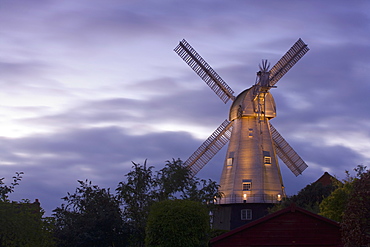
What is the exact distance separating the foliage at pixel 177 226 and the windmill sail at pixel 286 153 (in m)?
30.4

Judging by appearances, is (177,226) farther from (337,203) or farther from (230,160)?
(230,160)

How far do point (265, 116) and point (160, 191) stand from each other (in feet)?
57.1

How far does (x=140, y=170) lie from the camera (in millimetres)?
44938

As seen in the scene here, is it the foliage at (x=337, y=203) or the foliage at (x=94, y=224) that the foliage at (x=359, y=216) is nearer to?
the foliage at (x=337, y=203)

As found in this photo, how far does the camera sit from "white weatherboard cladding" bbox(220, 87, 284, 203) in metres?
57.2

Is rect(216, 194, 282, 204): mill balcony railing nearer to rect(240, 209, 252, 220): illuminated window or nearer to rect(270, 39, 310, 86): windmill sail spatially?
rect(240, 209, 252, 220): illuminated window

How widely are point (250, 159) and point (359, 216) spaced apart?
96.9 feet

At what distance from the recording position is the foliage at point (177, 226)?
33.8 metres

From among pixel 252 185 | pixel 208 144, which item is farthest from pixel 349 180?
pixel 208 144

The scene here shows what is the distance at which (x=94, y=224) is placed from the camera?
3934 cm

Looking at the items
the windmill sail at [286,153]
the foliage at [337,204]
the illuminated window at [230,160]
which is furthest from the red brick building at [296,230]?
the windmill sail at [286,153]

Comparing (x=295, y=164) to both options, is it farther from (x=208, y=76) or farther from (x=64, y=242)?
(x=64, y=242)

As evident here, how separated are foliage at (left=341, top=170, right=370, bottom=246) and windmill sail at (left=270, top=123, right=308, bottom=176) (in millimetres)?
34707

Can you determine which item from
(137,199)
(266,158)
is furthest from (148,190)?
(266,158)
